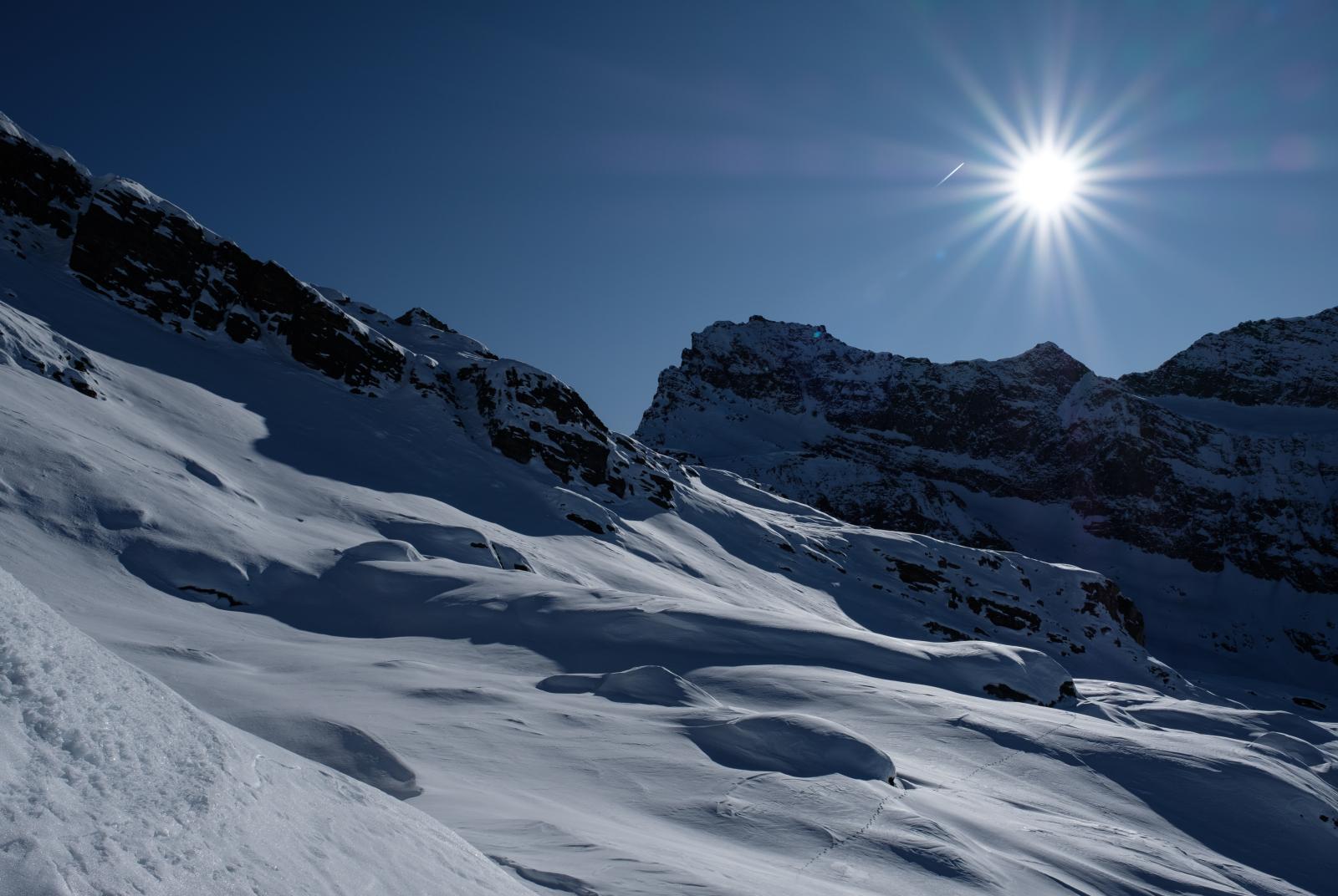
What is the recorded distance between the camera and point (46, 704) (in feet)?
8.95

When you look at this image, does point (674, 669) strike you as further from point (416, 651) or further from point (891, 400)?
point (891, 400)

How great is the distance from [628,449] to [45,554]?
4933cm

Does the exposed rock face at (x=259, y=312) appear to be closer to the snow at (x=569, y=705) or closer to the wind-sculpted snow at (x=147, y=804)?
the snow at (x=569, y=705)

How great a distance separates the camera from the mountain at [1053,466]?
112250 millimetres

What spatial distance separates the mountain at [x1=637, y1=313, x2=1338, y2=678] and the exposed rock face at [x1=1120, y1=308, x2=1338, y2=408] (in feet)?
11.0

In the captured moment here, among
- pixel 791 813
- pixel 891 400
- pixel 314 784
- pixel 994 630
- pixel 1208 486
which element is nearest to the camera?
pixel 314 784

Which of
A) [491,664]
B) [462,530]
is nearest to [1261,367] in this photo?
[462,530]

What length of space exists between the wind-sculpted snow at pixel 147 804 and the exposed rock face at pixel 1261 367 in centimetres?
18659

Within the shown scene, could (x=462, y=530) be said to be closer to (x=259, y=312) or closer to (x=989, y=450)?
(x=259, y=312)

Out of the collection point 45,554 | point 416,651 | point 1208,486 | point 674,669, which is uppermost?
point 1208,486

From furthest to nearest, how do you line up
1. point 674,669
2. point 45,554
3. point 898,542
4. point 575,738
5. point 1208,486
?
point 1208,486, point 898,542, point 674,669, point 45,554, point 575,738

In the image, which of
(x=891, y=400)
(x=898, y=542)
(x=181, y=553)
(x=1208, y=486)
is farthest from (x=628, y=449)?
(x=1208, y=486)

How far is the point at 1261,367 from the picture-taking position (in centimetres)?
15200

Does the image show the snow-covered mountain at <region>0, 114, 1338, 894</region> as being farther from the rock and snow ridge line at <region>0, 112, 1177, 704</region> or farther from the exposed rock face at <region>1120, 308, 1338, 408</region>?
the exposed rock face at <region>1120, 308, 1338, 408</region>
